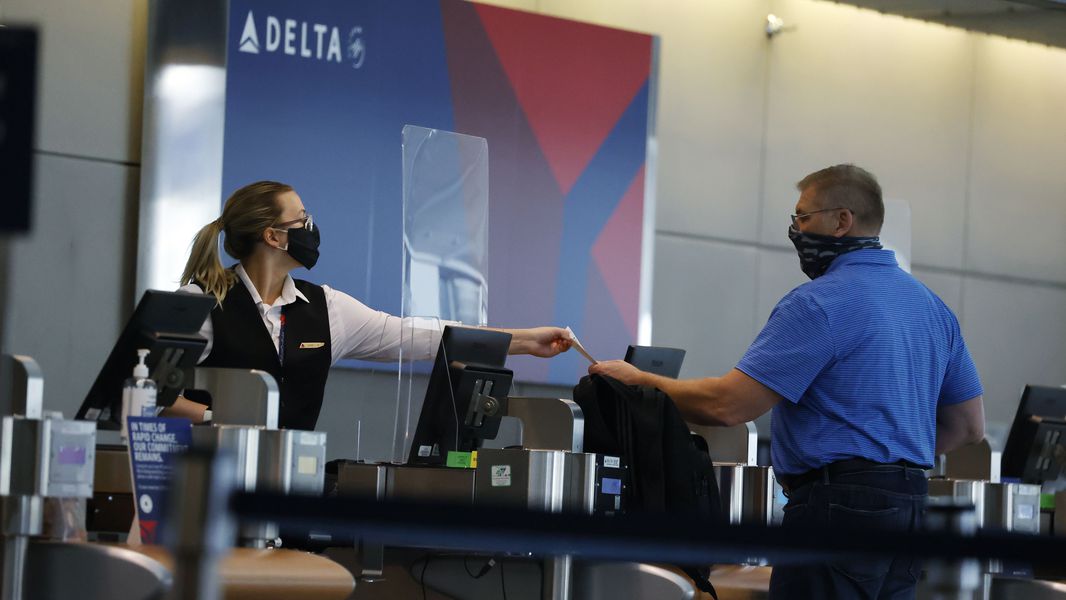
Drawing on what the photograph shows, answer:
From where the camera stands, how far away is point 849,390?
299 centimetres

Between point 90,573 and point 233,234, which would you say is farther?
point 233,234

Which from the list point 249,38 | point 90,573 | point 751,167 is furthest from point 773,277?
point 90,573

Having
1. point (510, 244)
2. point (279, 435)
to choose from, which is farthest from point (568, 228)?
point (279, 435)

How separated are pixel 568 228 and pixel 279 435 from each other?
349 centimetres

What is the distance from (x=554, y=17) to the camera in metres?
6.17

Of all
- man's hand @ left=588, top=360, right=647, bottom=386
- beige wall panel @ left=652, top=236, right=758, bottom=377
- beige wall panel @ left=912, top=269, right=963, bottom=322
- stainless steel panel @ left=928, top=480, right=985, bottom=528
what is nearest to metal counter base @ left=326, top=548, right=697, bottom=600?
man's hand @ left=588, top=360, right=647, bottom=386

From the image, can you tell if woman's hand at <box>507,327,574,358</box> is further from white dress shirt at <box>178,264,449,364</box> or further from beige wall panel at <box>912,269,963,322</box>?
beige wall panel at <box>912,269,963,322</box>

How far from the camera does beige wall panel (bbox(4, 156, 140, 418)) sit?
5215 millimetres

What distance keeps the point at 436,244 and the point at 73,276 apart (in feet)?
6.82

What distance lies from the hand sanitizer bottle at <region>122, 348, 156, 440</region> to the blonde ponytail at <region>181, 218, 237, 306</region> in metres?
0.78

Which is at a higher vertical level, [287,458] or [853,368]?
[853,368]

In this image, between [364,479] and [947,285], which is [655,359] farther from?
[947,285]

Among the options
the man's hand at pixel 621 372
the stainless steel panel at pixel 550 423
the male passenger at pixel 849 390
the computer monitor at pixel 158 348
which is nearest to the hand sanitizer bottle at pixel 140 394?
the computer monitor at pixel 158 348

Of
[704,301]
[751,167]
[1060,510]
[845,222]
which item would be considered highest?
[751,167]
